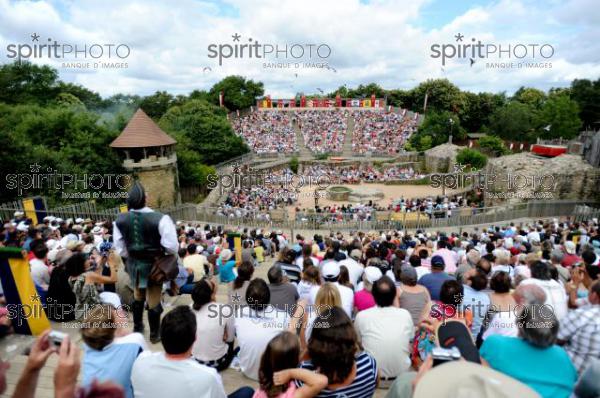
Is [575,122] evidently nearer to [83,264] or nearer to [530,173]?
[530,173]

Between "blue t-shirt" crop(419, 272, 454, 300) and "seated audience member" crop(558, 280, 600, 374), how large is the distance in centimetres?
182

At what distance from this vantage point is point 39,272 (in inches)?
205

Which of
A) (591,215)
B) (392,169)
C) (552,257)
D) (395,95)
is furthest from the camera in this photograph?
(395,95)

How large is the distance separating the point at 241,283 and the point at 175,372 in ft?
7.81

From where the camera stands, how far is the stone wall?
75.2 ft

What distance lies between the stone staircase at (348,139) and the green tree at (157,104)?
27.7 m

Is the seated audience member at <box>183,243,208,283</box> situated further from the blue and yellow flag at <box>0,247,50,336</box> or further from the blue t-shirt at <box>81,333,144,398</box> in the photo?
the blue t-shirt at <box>81,333,144,398</box>

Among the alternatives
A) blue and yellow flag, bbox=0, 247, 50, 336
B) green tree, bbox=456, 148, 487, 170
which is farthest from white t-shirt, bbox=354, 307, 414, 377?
green tree, bbox=456, 148, 487, 170

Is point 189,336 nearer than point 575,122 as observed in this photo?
Yes

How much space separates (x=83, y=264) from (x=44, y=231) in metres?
5.00

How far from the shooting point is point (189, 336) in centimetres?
264

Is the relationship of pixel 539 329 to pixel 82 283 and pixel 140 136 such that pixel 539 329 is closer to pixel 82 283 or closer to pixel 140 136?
pixel 82 283

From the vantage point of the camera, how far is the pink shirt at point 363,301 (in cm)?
457

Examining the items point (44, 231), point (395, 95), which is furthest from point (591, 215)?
point (395, 95)
